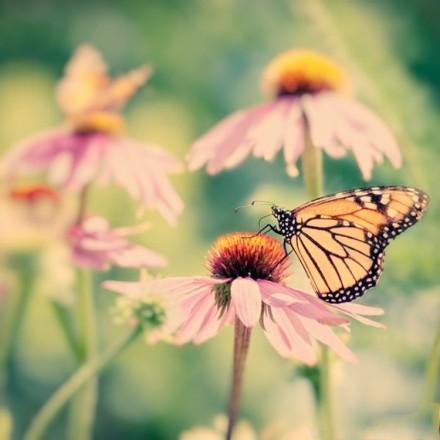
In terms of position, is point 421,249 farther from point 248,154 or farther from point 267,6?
point 267,6

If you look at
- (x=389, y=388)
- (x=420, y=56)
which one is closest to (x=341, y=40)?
(x=420, y=56)

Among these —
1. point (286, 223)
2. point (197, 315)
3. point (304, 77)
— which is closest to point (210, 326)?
point (197, 315)

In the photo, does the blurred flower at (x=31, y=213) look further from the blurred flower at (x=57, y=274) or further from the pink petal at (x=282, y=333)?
the pink petal at (x=282, y=333)

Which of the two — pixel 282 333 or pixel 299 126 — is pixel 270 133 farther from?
pixel 282 333

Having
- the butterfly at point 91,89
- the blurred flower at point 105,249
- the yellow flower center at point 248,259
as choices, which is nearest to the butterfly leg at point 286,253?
the yellow flower center at point 248,259

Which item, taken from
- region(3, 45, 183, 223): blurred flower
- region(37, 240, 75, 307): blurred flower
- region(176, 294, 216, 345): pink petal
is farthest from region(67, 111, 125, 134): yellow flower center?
region(176, 294, 216, 345): pink petal

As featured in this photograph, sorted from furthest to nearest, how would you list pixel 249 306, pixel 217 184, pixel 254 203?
1. pixel 217 184
2. pixel 254 203
3. pixel 249 306

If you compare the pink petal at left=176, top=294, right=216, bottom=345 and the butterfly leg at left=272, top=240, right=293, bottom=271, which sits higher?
the butterfly leg at left=272, top=240, right=293, bottom=271

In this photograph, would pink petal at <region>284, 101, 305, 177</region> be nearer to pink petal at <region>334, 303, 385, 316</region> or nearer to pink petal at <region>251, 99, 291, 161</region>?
pink petal at <region>251, 99, 291, 161</region>
